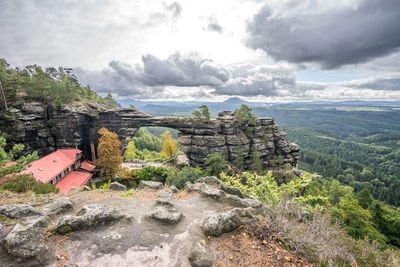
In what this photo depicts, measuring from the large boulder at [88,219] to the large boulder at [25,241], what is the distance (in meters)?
0.67

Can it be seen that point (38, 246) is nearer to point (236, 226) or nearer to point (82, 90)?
point (236, 226)

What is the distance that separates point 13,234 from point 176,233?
5040mm

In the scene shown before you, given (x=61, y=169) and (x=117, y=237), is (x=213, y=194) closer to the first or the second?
(x=117, y=237)

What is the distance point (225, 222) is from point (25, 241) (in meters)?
6.54

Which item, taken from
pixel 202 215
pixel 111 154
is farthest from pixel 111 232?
pixel 111 154

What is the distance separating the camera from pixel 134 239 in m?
6.08

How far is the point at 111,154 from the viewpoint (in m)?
26.9

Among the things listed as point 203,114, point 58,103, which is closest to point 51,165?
point 58,103

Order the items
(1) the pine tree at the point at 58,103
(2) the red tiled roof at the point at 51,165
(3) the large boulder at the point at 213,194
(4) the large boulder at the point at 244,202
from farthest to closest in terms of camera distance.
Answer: (1) the pine tree at the point at 58,103
(2) the red tiled roof at the point at 51,165
(3) the large boulder at the point at 213,194
(4) the large boulder at the point at 244,202

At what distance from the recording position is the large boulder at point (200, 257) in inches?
201

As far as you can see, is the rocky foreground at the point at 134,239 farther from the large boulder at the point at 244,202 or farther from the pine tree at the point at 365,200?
the pine tree at the point at 365,200

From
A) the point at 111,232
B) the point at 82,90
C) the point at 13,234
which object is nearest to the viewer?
the point at 13,234

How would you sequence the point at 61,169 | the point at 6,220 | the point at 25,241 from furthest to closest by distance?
the point at 61,169 < the point at 6,220 < the point at 25,241

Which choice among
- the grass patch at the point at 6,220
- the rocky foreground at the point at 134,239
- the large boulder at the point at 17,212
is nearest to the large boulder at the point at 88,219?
the rocky foreground at the point at 134,239
